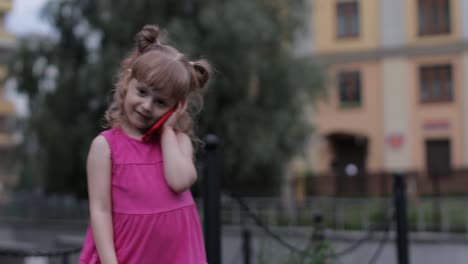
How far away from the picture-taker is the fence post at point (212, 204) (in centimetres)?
421

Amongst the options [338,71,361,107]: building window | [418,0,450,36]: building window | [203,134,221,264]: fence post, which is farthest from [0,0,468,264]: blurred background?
[203,134,221,264]: fence post

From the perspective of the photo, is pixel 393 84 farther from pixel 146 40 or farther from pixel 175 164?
pixel 175 164

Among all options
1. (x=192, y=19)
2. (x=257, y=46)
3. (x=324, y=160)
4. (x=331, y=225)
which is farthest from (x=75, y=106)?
(x=324, y=160)

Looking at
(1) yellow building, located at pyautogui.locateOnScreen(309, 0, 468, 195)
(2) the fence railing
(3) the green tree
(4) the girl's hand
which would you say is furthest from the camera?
(1) yellow building, located at pyautogui.locateOnScreen(309, 0, 468, 195)

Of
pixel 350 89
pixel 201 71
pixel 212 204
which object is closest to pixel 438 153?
pixel 350 89

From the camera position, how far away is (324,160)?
28750mm

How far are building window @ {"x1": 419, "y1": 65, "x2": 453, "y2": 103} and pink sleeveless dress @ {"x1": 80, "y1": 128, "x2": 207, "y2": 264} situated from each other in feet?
85.4

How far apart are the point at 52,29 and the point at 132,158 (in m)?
17.1

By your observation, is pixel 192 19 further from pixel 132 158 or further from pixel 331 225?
pixel 132 158

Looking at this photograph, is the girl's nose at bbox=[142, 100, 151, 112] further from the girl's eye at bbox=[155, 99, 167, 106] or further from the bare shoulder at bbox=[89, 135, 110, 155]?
the bare shoulder at bbox=[89, 135, 110, 155]

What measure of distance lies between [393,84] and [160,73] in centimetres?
2616

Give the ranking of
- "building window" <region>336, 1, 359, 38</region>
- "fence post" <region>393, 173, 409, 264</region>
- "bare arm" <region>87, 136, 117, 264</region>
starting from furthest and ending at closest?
"building window" <region>336, 1, 359, 38</region> → "fence post" <region>393, 173, 409, 264</region> → "bare arm" <region>87, 136, 117, 264</region>

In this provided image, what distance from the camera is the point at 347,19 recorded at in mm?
28641

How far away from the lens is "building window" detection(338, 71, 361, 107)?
28.3 metres
